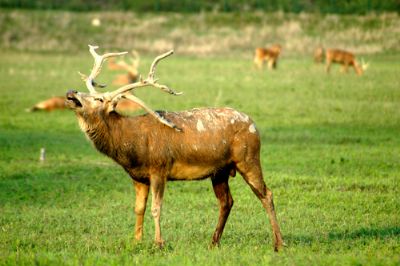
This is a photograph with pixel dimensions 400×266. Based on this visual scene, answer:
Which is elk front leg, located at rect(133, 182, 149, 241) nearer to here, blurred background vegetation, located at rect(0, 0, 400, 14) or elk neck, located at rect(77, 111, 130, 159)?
elk neck, located at rect(77, 111, 130, 159)

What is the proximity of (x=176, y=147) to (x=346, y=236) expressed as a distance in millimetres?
2526

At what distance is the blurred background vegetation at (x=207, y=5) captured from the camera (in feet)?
208

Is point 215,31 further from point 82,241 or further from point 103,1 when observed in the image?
point 82,241

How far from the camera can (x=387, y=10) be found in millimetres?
61344

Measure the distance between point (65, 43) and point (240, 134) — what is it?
44654mm

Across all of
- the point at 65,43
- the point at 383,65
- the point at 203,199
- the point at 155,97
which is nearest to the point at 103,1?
the point at 65,43

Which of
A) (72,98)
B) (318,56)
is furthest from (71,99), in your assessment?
(318,56)

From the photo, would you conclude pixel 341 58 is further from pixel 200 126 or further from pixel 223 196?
pixel 200 126

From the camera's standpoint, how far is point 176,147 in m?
11.5

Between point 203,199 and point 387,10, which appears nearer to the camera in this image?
point 203,199

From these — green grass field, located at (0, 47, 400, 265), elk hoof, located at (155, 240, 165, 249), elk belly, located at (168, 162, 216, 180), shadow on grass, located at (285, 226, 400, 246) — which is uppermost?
elk belly, located at (168, 162, 216, 180)

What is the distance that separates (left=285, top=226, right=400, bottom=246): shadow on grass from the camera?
11672 mm

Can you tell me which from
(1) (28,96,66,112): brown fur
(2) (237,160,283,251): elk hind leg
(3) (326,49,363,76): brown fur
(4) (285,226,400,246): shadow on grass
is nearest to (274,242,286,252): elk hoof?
(4) (285,226,400,246): shadow on grass

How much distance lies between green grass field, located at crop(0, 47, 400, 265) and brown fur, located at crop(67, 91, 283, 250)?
582mm
